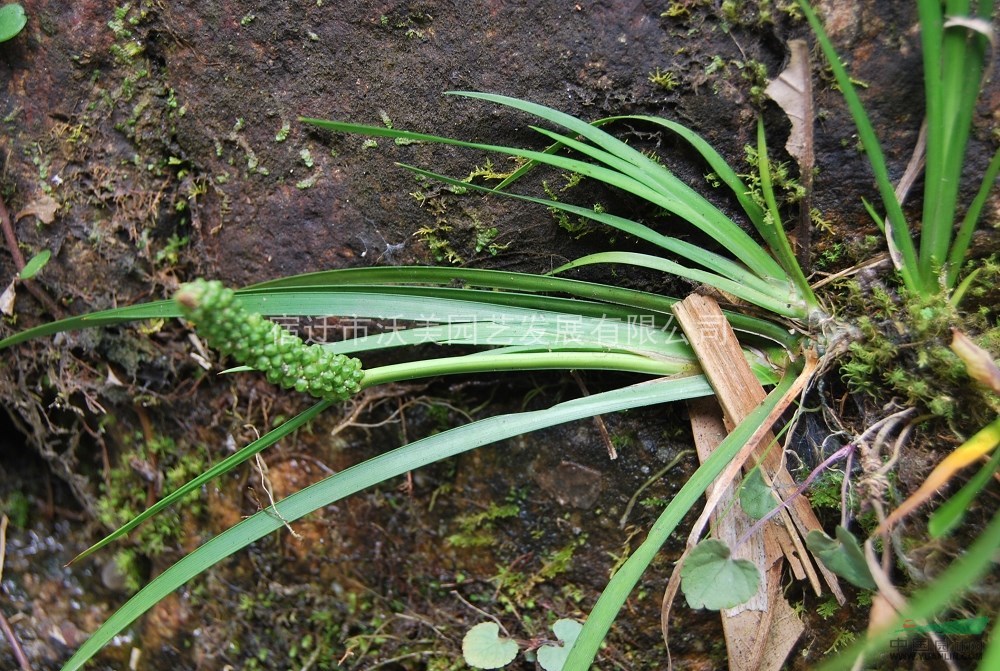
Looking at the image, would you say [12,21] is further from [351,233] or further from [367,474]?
[367,474]

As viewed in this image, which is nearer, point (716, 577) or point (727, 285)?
point (716, 577)

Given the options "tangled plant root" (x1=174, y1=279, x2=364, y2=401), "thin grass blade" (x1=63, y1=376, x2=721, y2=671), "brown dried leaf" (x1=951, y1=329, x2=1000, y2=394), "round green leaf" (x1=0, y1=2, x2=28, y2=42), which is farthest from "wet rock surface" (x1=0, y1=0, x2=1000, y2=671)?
"tangled plant root" (x1=174, y1=279, x2=364, y2=401)

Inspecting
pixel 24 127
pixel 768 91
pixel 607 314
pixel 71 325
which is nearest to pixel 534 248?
pixel 607 314

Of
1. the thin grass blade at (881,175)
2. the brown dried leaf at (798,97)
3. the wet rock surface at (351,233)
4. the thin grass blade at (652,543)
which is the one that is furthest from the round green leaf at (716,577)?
the brown dried leaf at (798,97)

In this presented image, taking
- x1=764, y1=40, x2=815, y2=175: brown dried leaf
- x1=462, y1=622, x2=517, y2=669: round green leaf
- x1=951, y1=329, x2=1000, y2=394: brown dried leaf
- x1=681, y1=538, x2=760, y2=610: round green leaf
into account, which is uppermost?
x1=764, y1=40, x2=815, y2=175: brown dried leaf

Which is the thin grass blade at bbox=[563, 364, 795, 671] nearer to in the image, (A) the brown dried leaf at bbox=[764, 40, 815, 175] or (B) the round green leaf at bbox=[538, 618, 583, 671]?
(B) the round green leaf at bbox=[538, 618, 583, 671]

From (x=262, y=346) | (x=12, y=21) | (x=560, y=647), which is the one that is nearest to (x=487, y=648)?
(x=560, y=647)

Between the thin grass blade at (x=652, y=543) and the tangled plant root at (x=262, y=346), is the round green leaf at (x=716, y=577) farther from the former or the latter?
the tangled plant root at (x=262, y=346)

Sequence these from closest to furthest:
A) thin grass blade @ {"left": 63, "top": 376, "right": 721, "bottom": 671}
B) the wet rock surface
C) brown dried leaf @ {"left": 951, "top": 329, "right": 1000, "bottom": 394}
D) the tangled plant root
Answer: the tangled plant root → brown dried leaf @ {"left": 951, "top": 329, "right": 1000, "bottom": 394} → thin grass blade @ {"left": 63, "top": 376, "right": 721, "bottom": 671} → the wet rock surface
